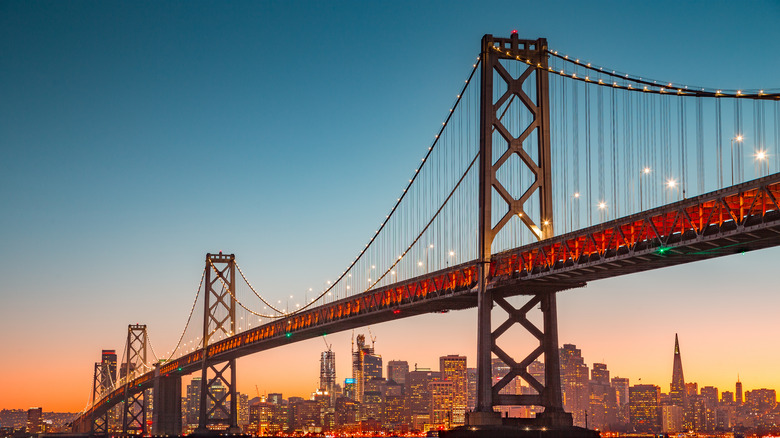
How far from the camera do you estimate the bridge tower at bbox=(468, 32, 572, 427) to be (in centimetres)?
4791

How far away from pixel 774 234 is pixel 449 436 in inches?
748

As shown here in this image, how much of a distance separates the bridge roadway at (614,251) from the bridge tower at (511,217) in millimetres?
1031

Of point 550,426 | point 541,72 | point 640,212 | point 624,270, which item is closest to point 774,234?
point 640,212

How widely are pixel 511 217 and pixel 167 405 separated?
299 feet

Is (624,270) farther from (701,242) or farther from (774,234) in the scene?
(774,234)

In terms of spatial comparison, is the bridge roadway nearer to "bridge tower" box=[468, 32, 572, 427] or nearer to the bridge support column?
"bridge tower" box=[468, 32, 572, 427]

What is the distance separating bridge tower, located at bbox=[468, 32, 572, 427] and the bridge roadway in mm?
1031

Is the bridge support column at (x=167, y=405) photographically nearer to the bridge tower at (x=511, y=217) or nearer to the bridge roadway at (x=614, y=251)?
the bridge roadway at (x=614, y=251)

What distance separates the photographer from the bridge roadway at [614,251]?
3538 cm

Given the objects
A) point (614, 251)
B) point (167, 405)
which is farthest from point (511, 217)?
point (167, 405)

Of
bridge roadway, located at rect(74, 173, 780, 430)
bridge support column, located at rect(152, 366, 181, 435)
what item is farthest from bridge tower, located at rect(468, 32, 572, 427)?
bridge support column, located at rect(152, 366, 181, 435)

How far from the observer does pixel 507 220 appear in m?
50.2

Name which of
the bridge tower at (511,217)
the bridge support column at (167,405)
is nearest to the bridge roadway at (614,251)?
the bridge tower at (511,217)

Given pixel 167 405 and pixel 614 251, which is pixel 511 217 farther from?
pixel 167 405
